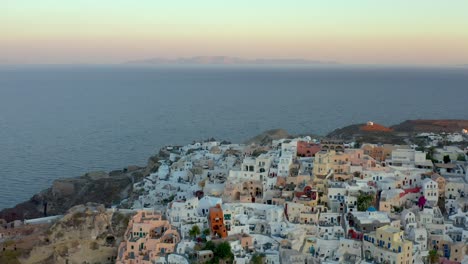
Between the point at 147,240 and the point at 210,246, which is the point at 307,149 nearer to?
the point at 210,246

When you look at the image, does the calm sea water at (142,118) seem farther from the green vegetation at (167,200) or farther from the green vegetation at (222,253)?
the green vegetation at (222,253)

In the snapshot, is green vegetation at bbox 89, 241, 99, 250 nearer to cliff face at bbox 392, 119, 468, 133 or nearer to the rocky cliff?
the rocky cliff

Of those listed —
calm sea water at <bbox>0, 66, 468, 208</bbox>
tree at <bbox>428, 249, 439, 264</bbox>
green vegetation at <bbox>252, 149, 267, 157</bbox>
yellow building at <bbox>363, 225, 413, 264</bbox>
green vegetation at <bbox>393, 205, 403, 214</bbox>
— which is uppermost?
green vegetation at <bbox>252, 149, 267, 157</bbox>

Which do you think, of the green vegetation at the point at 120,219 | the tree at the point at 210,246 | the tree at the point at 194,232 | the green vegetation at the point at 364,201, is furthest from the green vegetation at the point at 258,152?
the tree at the point at 210,246

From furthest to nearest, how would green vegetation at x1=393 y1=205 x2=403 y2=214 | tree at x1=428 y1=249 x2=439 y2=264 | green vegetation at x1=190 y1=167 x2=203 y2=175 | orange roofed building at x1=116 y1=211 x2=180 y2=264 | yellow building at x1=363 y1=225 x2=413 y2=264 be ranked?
1. green vegetation at x1=190 y1=167 x2=203 y2=175
2. green vegetation at x1=393 y1=205 x2=403 y2=214
3. orange roofed building at x1=116 y1=211 x2=180 y2=264
4. tree at x1=428 y1=249 x2=439 y2=264
5. yellow building at x1=363 y1=225 x2=413 y2=264

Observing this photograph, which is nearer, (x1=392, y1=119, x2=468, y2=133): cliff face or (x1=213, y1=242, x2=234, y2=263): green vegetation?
(x1=213, y1=242, x2=234, y2=263): green vegetation

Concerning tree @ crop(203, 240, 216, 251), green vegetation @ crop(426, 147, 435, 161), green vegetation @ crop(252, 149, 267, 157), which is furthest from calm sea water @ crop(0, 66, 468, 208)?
green vegetation @ crop(426, 147, 435, 161)
